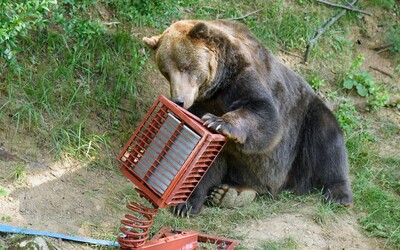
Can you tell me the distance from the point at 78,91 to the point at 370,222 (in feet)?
10.4

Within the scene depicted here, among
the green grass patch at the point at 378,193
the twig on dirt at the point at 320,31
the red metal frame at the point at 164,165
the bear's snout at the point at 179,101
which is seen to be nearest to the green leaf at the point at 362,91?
the twig on dirt at the point at 320,31

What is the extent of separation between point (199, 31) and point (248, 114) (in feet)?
2.87

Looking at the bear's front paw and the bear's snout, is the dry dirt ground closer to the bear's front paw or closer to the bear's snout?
the bear's front paw

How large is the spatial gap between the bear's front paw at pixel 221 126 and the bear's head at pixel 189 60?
0.62 metres

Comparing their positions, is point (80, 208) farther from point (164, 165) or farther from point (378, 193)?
point (378, 193)

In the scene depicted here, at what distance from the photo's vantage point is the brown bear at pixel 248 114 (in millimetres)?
5914

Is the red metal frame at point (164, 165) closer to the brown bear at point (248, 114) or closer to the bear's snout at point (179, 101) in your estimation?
the brown bear at point (248, 114)

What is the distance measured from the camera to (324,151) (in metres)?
7.03

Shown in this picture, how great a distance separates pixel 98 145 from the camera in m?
6.65

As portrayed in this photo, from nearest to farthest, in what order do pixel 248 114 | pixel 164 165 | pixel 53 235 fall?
1. pixel 164 165
2. pixel 53 235
3. pixel 248 114

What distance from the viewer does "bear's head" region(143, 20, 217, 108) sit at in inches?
234

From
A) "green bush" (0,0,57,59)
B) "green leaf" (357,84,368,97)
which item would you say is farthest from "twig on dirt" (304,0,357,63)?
"green bush" (0,0,57,59)

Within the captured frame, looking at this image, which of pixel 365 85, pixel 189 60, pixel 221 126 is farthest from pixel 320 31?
pixel 221 126

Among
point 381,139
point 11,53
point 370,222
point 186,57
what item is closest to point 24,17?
point 11,53
